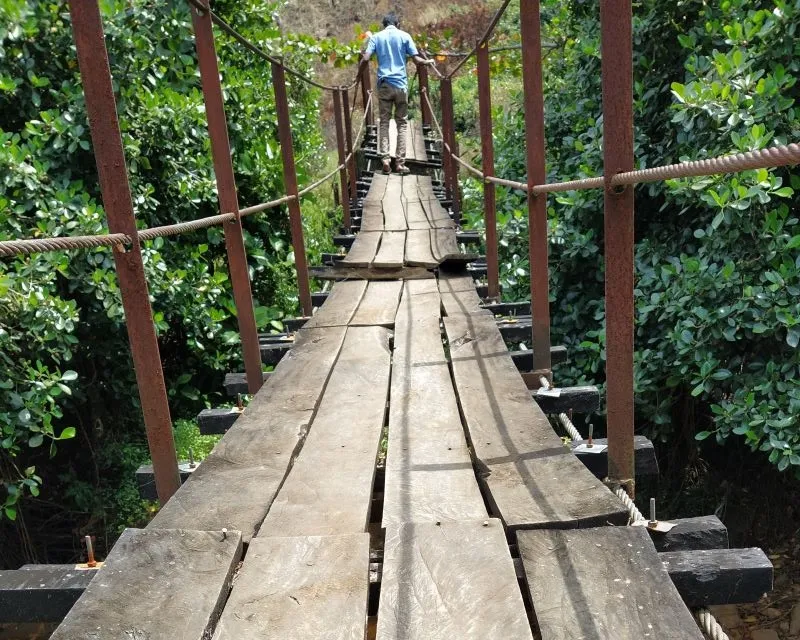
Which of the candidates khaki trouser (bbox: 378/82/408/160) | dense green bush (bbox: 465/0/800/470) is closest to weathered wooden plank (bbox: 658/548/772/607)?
dense green bush (bbox: 465/0/800/470)

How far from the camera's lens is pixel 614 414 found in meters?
1.46

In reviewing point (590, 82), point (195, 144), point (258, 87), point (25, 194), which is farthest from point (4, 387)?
Answer: point (590, 82)

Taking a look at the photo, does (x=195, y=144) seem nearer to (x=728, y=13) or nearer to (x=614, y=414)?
(x=728, y=13)

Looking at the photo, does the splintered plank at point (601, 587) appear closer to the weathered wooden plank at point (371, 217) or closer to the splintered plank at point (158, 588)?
the splintered plank at point (158, 588)

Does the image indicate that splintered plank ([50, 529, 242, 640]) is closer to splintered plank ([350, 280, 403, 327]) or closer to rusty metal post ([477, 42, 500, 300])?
splintered plank ([350, 280, 403, 327])

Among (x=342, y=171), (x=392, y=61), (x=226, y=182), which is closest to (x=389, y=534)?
(x=226, y=182)

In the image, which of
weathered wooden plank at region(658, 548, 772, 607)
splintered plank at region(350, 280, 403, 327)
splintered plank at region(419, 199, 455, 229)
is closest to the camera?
weathered wooden plank at region(658, 548, 772, 607)

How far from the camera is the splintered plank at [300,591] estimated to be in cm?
105

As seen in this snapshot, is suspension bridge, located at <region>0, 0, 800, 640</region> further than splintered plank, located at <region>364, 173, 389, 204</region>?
No

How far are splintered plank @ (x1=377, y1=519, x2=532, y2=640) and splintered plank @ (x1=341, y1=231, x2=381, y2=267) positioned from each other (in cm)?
266

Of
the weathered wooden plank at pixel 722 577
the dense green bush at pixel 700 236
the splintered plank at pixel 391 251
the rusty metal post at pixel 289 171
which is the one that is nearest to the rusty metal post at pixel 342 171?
the splintered plank at pixel 391 251

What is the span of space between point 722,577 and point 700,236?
2.46 meters

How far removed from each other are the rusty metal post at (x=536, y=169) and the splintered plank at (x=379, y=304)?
674 mm

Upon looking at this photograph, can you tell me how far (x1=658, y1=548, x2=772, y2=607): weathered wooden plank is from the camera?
1.14 metres
